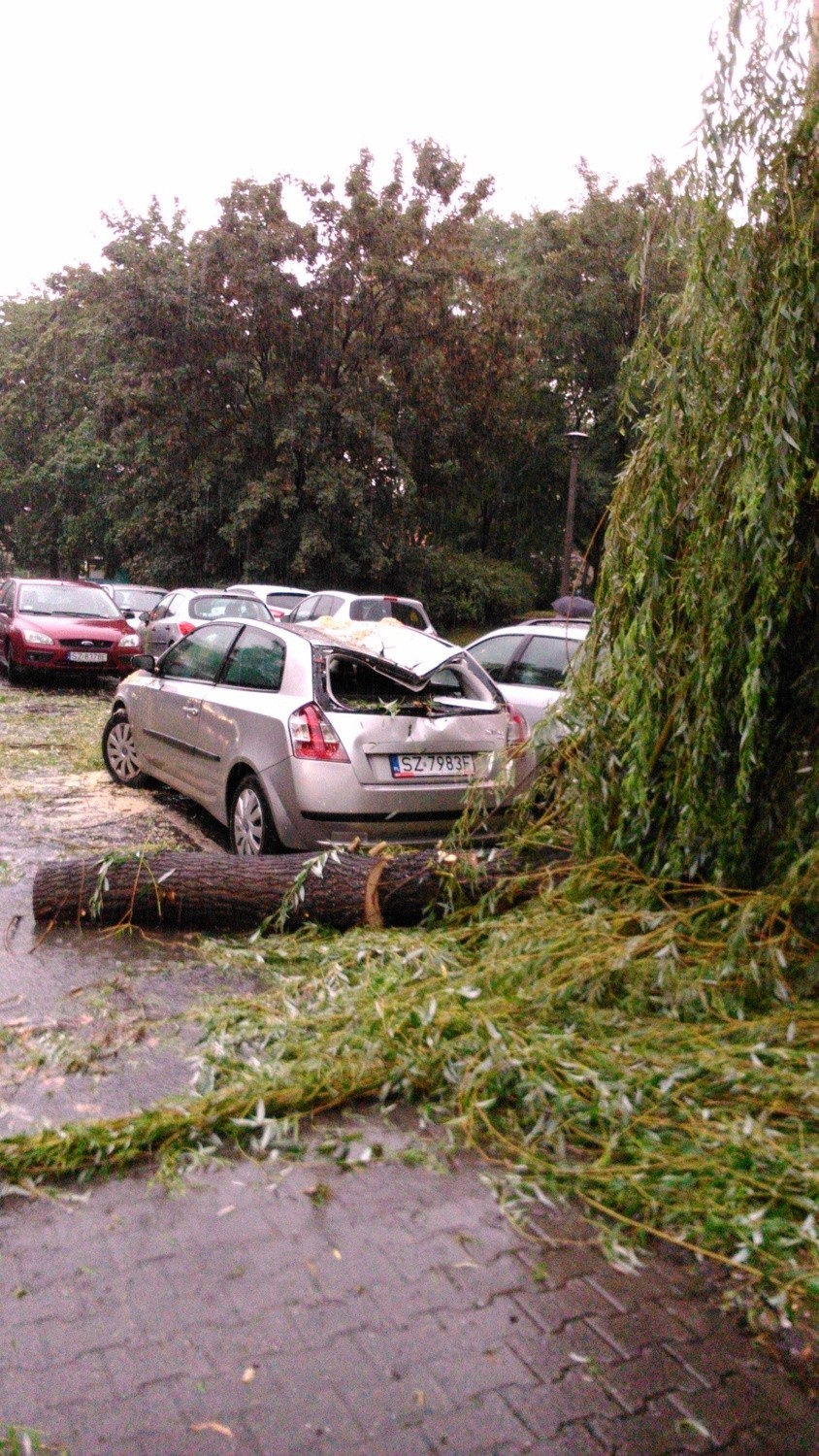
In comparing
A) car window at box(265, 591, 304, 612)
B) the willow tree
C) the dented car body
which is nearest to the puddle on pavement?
the dented car body

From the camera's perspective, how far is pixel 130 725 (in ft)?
35.2

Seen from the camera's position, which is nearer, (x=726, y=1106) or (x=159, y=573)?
(x=726, y=1106)

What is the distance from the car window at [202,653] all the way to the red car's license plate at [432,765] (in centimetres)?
203

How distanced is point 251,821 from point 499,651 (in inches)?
200

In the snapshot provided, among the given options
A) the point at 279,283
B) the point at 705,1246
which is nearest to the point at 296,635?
the point at 705,1246

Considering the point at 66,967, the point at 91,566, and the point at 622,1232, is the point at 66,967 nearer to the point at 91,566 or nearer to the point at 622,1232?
the point at 622,1232

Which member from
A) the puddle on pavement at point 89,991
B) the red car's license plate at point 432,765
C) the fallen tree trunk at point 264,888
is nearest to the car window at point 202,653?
the puddle on pavement at point 89,991

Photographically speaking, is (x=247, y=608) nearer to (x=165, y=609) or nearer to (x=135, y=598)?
(x=165, y=609)

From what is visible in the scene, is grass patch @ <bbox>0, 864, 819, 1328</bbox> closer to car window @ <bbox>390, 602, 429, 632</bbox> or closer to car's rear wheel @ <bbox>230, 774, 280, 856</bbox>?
car's rear wheel @ <bbox>230, 774, 280, 856</bbox>

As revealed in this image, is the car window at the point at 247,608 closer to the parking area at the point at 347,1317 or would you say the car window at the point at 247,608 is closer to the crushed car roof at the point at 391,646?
the crushed car roof at the point at 391,646

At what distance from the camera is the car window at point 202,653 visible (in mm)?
9219

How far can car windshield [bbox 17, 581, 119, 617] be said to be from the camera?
21438mm

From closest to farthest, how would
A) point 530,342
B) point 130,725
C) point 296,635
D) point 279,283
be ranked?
point 296,635, point 130,725, point 279,283, point 530,342

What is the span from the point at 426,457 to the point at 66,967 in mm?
32514
